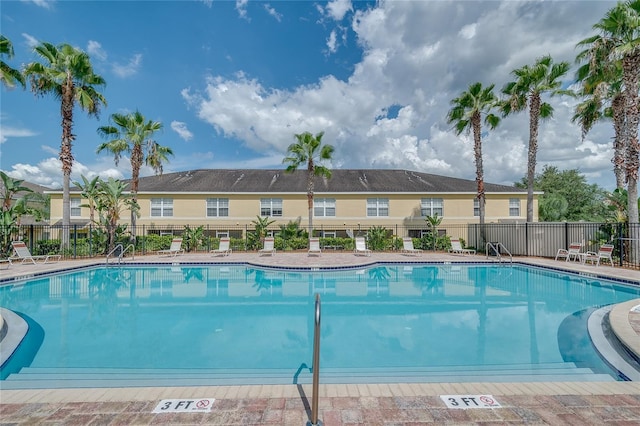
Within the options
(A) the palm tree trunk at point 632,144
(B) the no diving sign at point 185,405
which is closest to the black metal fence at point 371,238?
(A) the palm tree trunk at point 632,144

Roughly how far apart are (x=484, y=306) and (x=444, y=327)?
8.62 ft

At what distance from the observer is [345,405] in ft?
10.5

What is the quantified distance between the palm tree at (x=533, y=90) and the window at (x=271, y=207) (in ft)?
59.2

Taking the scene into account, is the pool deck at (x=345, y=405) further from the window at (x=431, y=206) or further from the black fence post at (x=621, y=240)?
the window at (x=431, y=206)

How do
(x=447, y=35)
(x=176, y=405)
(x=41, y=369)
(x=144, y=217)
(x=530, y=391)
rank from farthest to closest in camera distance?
(x=144, y=217)
(x=447, y=35)
(x=41, y=369)
(x=530, y=391)
(x=176, y=405)

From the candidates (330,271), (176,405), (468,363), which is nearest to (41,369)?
(176,405)

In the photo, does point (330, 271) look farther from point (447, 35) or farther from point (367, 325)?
point (447, 35)

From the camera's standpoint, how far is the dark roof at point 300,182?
987 inches

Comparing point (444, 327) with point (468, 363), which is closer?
point (468, 363)

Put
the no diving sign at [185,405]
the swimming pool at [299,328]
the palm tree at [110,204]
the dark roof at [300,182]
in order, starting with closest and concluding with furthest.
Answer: the no diving sign at [185,405] < the swimming pool at [299,328] < the palm tree at [110,204] < the dark roof at [300,182]

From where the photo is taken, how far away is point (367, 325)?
7262 mm

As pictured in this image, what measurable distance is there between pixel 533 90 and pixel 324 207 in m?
16.4

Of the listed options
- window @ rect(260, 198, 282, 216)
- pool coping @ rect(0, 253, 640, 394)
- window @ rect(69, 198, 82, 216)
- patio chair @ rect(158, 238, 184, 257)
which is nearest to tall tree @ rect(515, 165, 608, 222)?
pool coping @ rect(0, 253, 640, 394)

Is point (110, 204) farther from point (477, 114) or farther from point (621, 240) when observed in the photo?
point (621, 240)
